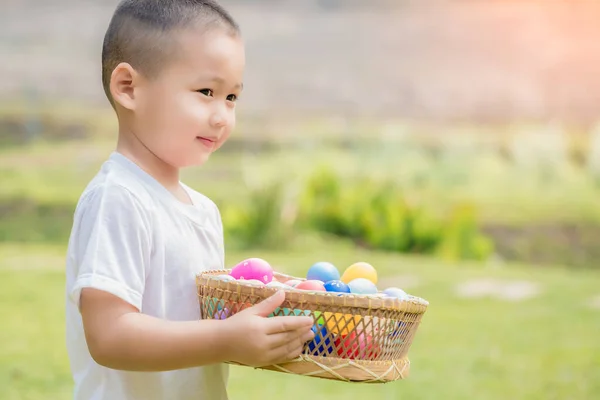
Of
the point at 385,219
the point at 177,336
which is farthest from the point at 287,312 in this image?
the point at 385,219

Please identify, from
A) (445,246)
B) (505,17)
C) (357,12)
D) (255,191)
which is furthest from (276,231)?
(505,17)

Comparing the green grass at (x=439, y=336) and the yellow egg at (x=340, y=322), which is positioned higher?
the yellow egg at (x=340, y=322)

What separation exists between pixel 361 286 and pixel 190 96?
42 cm

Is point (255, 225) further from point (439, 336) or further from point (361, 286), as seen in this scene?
point (361, 286)

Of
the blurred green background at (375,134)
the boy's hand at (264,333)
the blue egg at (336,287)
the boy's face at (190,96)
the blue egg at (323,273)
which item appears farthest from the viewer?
the blurred green background at (375,134)

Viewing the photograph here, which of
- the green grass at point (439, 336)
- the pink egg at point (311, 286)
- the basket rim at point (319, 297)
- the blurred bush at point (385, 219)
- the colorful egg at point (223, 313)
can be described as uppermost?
the basket rim at point (319, 297)

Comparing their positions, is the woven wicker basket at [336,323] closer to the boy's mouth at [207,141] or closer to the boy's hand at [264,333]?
the boy's hand at [264,333]

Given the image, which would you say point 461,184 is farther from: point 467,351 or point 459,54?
point 467,351

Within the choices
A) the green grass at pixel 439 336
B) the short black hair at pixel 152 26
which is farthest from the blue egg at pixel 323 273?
the green grass at pixel 439 336

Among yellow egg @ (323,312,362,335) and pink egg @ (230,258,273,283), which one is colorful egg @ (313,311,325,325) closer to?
yellow egg @ (323,312,362,335)

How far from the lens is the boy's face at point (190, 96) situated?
127 centimetres

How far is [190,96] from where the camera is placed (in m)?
1.27

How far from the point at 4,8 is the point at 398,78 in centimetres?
240

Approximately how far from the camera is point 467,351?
13.0 feet
